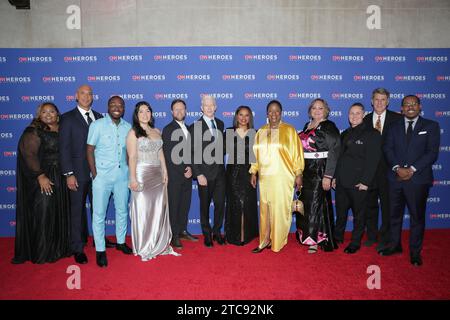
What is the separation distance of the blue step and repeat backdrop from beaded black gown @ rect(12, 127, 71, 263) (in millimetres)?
1120

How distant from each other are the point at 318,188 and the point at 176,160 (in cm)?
183

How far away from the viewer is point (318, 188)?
12.0 ft

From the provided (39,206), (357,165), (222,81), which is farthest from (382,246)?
(39,206)

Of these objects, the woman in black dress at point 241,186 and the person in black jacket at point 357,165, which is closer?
the person in black jacket at point 357,165

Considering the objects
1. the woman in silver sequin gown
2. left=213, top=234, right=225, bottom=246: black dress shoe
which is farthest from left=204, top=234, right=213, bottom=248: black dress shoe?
the woman in silver sequin gown

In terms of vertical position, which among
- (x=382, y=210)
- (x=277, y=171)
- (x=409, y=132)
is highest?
(x=409, y=132)

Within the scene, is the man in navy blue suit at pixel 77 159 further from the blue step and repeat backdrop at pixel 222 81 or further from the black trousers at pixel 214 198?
the black trousers at pixel 214 198

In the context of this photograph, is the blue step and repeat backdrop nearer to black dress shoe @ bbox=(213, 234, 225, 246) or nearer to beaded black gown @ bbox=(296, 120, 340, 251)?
black dress shoe @ bbox=(213, 234, 225, 246)

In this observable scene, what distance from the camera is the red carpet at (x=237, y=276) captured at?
2764 millimetres

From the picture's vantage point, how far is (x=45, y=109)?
11.3 feet

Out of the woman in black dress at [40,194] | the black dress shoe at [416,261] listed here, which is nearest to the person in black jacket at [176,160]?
the woman in black dress at [40,194]

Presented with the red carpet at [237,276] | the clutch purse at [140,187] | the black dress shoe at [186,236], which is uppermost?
the clutch purse at [140,187]

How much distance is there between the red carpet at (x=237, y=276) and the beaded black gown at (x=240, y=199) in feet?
0.71

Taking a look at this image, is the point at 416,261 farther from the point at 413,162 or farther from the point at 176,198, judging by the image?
the point at 176,198
